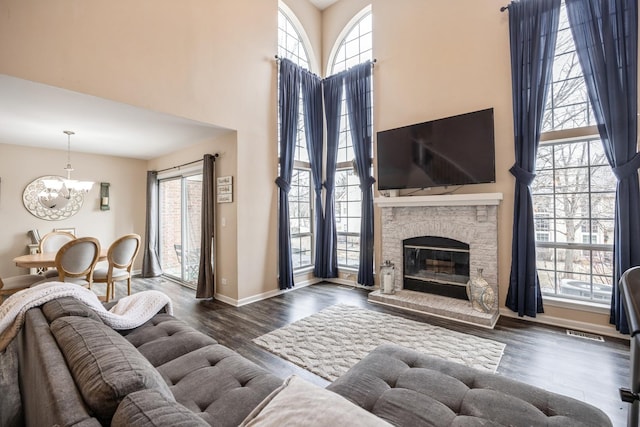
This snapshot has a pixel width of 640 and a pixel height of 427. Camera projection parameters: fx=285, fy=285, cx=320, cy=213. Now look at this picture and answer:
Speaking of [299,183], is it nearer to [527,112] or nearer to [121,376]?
[527,112]

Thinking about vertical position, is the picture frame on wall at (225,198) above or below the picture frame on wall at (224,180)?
below

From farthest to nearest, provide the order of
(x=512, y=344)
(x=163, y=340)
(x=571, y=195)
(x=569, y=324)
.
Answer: (x=571, y=195), (x=569, y=324), (x=512, y=344), (x=163, y=340)

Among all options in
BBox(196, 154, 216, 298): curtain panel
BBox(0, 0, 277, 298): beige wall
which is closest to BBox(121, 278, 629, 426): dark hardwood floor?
BBox(196, 154, 216, 298): curtain panel

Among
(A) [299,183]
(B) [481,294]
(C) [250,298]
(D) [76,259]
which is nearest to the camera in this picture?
(B) [481,294]

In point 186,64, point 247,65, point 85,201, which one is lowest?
point 85,201

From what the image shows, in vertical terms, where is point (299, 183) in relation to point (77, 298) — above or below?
above

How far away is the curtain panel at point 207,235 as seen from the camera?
4.27m

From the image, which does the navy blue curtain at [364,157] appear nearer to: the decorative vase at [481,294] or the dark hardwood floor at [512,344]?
the dark hardwood floor at [512,344]

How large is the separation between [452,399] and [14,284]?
4.80 metres

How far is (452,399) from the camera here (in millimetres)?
1312

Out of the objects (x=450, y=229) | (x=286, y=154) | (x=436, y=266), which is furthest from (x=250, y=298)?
(x=450, y=229)

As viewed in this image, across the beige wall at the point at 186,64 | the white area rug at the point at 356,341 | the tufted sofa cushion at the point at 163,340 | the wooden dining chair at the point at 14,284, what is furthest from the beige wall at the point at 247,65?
the tufted sofa cushion at the point at 163,340

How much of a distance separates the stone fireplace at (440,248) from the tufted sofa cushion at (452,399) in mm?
2101

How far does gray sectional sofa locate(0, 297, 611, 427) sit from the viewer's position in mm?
763
